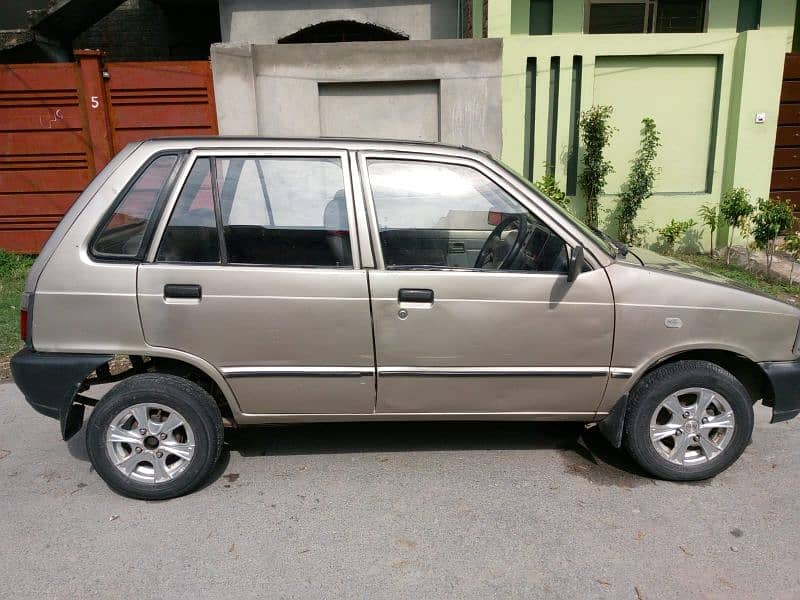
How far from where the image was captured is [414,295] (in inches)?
126

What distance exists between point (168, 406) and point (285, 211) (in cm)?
119

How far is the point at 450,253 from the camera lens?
343 cm

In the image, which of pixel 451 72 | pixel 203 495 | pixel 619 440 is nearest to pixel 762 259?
pixel 451 72

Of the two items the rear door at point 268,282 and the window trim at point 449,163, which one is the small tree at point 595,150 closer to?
the window trim at point 449,163

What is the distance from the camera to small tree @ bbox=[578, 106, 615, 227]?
8.06 meters

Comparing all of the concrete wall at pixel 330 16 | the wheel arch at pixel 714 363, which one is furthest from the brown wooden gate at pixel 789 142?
the wheel arch at pixel 714 363

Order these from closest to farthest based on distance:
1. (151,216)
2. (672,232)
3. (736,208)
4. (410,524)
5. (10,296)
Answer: (410,524)
(151,216)
(10,296)
(736,208)
(672,232)

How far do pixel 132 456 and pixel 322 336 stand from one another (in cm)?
120

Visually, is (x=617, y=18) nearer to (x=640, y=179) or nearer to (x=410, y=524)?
(x=640, y=179)

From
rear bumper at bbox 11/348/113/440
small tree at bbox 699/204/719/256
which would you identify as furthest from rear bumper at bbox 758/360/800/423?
small tree at bbox 699/204/719/256

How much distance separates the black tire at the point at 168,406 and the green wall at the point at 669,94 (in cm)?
618

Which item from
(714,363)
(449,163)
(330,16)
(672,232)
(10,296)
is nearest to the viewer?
(449,163)

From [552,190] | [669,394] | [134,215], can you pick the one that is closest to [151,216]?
[134,215]

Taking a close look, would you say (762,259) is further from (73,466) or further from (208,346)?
(73,466)
